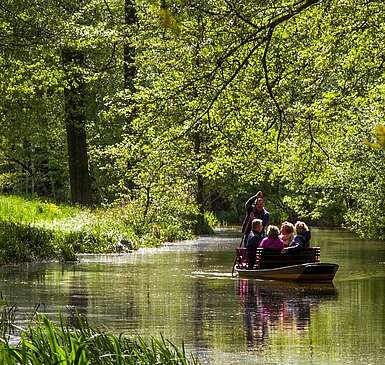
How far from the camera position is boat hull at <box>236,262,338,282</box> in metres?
22.1

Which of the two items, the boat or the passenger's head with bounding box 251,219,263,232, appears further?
the passenger's head with bounding box 251,219,263,232

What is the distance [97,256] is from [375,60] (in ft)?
39.6

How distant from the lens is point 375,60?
18062mm

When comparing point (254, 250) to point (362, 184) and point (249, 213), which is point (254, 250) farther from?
point (362, 184)

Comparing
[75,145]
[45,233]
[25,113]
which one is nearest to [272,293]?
[45,233]

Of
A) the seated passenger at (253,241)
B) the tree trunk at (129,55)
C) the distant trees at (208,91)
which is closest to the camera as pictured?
the distant trees at (208,91)

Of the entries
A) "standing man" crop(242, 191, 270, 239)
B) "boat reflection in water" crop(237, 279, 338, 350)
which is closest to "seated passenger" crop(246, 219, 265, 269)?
"standing man" crop(242, 191, 270, 239)

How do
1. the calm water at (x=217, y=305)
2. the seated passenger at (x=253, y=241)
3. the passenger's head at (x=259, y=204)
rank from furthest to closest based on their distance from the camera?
the passenger's head at (x=259, y=204)
the seated passenger at (x=253, y=241)
the calm water at (x=217, y=305)

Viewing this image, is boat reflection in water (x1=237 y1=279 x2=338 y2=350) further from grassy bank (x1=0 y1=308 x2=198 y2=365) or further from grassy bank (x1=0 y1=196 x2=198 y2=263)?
grassy bank (x1=0 y1=196 x2=198 y2=263)

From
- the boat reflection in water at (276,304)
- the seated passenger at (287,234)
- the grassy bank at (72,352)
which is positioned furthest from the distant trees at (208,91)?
the grassy bank at (72,352)

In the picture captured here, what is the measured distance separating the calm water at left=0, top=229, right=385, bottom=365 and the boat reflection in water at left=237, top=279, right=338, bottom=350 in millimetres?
16

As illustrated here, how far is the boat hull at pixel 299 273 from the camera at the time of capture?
22.1 metres

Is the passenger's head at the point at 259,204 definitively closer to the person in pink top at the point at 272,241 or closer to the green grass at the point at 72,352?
the person in pink top at the point at 272,241

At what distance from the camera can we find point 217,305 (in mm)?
17656
